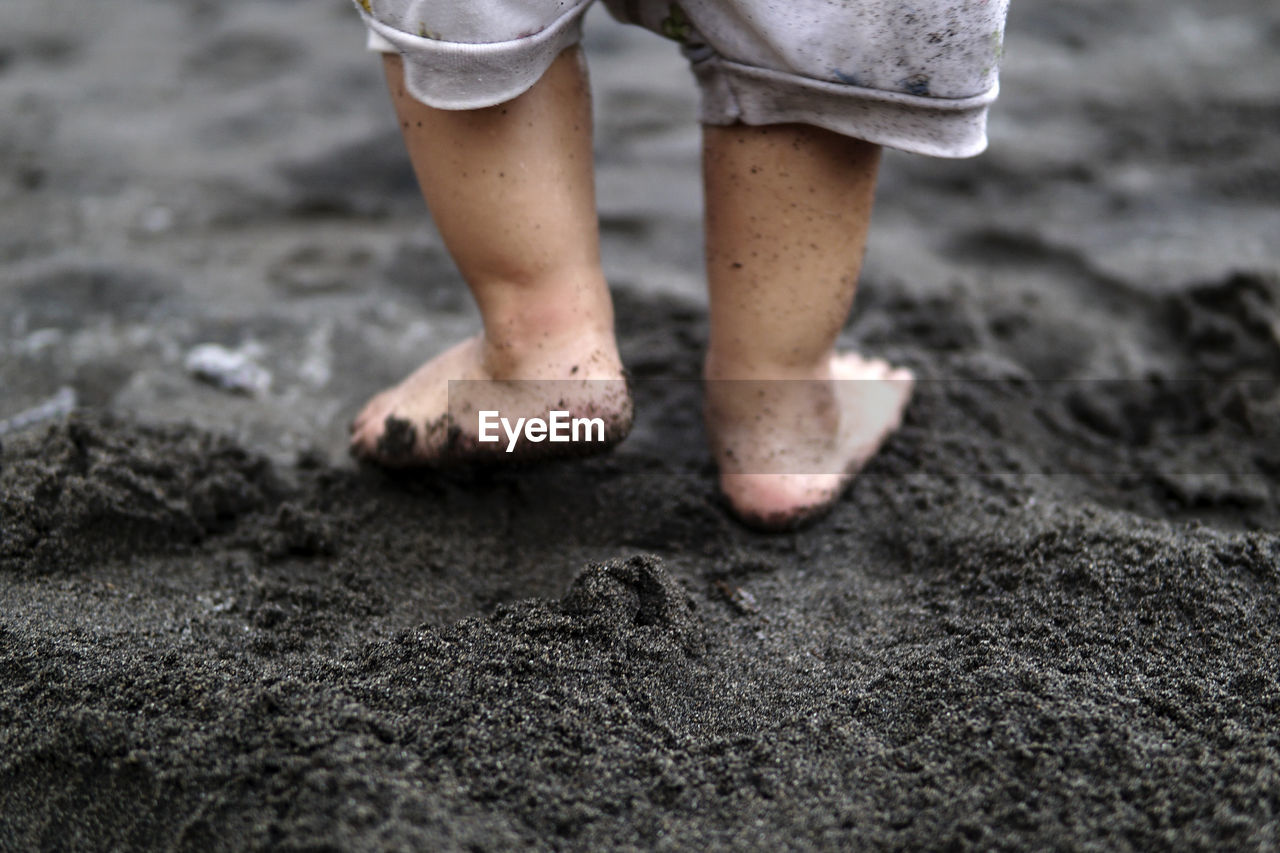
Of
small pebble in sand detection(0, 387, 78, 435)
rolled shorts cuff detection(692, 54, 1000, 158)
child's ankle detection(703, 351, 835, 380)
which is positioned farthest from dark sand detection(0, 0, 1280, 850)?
rolled shorts cuff detection(692, 54, 1000, 158)

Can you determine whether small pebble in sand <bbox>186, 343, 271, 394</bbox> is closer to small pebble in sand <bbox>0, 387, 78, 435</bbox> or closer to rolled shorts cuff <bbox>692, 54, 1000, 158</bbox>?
small pebble in sand <bbox>0, 387, 78, 435</bbox>

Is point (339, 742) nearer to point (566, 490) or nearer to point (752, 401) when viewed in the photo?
point (566, 490)

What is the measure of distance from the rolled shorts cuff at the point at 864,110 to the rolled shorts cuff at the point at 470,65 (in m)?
0.23

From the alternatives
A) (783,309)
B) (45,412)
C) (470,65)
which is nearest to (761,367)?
(783,309)

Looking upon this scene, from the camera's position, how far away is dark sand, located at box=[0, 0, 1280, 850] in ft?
3.02

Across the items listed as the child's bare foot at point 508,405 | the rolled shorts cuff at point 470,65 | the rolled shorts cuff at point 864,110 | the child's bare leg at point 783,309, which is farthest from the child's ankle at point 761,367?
the rolled shorts cuff at point 470,65

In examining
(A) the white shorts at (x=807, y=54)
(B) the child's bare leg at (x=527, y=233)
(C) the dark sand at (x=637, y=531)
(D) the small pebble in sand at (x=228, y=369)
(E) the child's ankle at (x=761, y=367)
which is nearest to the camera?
(C) the dark sand at (x=637, y=531)

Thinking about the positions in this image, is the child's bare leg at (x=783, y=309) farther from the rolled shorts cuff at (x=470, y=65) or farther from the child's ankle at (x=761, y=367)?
the rolled shorts cuff at (x=470, y=65)

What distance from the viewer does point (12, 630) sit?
109 cm

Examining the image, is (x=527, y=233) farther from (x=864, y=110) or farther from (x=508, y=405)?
(x=864, y=110)

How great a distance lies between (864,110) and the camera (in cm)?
113

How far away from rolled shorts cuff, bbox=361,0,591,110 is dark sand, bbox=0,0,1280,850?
0.54 meters

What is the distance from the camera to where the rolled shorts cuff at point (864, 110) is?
1113mm

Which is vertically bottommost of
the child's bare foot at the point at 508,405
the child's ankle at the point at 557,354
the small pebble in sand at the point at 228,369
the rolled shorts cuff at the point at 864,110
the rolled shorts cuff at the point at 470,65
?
the small pebble in sand at the point at 228,369
